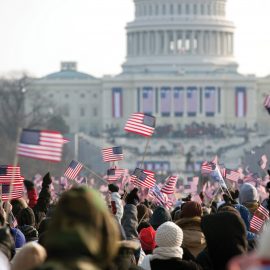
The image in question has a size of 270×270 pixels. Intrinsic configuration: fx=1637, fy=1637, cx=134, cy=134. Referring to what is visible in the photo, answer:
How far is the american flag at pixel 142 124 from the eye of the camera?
25844mm

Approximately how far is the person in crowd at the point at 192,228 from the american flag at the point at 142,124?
37.8ft

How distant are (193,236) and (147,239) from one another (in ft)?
4.43

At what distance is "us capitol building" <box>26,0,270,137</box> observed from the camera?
17550 cm

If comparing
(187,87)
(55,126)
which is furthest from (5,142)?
(187,87)

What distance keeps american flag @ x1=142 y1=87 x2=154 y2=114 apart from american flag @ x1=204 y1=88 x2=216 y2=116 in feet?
19.1

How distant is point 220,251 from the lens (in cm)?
991

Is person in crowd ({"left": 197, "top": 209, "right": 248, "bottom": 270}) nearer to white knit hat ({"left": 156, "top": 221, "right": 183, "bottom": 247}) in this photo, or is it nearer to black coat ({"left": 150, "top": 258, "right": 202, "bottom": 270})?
black coat ({"left": 150, "top": 258, "right": 202, "bottom": 270})

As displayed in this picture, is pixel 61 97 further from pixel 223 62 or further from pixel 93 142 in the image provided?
pixel 93 142

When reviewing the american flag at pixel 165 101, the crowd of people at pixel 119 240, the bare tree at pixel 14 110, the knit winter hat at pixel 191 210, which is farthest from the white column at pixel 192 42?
the knit winter hat at pixel 191 210

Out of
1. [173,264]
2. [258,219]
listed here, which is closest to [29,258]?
[173,264]

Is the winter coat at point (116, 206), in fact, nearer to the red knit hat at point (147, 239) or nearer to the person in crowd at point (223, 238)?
the red knit hat at point (147, 239)

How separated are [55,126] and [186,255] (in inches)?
5127


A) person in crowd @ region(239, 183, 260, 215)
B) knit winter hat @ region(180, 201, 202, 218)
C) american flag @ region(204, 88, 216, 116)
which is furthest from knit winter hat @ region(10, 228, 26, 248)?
american flag @ region(204, 88, 216, 116)

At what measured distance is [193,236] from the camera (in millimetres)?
13359
